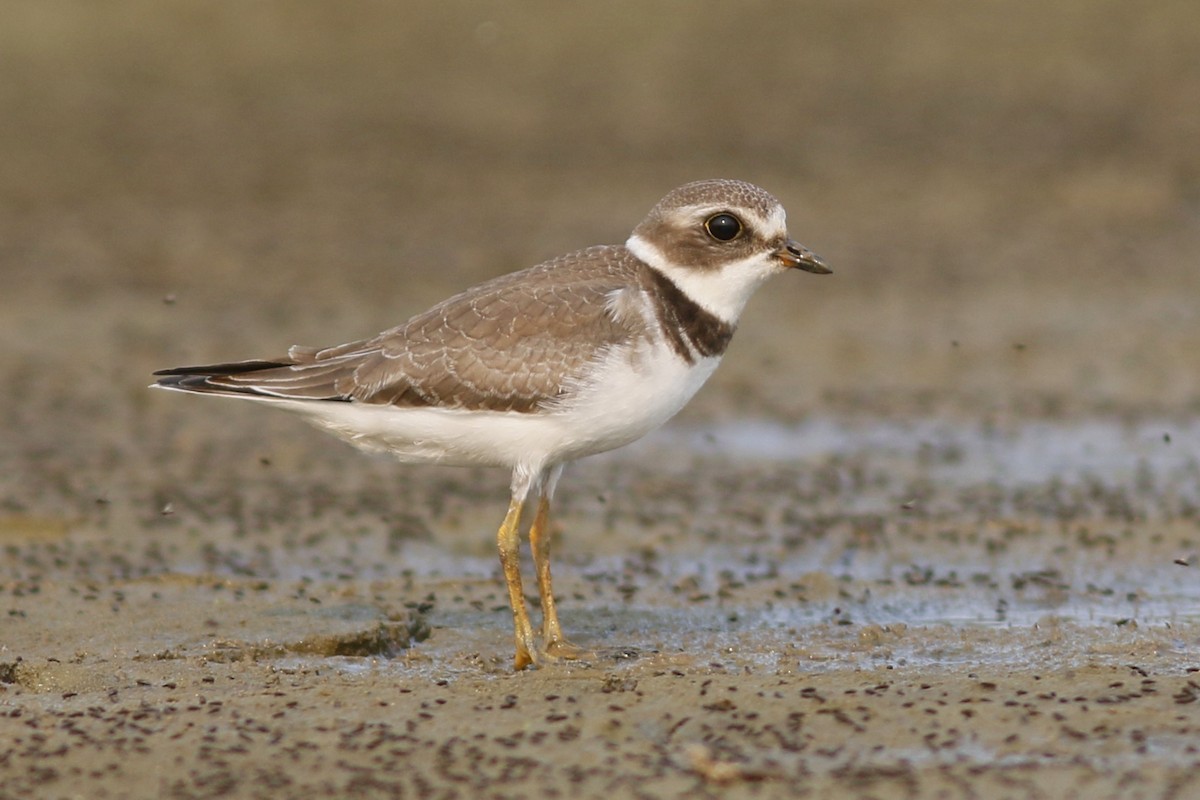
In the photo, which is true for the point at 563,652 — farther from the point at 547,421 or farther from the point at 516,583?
the point at 547,421

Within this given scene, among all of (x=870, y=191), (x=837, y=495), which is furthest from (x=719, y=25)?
(x=837, y=495)

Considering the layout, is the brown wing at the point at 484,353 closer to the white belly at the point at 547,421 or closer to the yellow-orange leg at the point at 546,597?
the white belly at the point at 547,421

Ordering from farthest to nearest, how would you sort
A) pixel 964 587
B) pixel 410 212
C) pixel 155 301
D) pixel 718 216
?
1. pixel 410 212
2. pixel 155 301
3. pixel 964 587
4. pixel 718 216

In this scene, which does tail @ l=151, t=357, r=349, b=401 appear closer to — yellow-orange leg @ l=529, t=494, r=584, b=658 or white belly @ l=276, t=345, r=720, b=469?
white belly @ l=276, t=345, r=720, b=469

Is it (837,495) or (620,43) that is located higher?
(620,43)

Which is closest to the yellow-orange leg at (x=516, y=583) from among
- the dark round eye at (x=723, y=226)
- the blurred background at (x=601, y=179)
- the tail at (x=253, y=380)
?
the tail at (x=253, y=380)

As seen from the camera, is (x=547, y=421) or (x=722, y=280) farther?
(x=722, y=280)

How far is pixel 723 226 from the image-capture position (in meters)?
8.48

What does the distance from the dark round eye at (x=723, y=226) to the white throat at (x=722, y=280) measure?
0.47 feet

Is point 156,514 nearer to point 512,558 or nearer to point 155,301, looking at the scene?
point 512,558

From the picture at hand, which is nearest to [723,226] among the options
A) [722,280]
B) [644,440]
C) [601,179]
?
[722,280]

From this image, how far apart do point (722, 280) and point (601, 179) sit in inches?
482

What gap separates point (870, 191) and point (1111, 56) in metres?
5.52

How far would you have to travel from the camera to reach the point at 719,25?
24.2m
